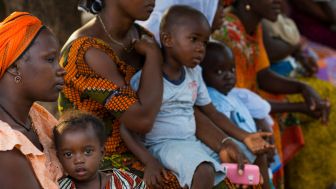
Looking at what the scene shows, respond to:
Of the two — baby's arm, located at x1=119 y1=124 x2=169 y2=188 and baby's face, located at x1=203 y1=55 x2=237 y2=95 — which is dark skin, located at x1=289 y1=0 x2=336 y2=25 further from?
baby's arm, located at x1=119 y1=124 x2=169 y2=188

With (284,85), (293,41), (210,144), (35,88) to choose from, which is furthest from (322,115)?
(35,88)

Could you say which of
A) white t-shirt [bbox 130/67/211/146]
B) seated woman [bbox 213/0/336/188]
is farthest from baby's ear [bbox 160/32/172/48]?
seated woman [bbox 213/0/336/188]

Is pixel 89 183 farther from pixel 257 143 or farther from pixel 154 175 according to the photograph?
pixel 257 143

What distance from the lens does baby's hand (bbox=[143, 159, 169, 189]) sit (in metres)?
1.81

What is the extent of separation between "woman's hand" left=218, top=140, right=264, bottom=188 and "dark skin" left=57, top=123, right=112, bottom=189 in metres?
0.91

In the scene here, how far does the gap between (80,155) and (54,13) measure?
96.7 inches

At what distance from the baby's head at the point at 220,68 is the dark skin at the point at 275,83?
86cm

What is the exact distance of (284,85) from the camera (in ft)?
11.6

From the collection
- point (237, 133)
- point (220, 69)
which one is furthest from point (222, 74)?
point (237, 133)

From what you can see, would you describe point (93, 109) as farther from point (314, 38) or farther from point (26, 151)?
point (314, 38)

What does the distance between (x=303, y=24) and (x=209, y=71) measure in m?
2.86

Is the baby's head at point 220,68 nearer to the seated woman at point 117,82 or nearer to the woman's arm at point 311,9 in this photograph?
the seated woman at point 117,82

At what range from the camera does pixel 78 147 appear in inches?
63.0

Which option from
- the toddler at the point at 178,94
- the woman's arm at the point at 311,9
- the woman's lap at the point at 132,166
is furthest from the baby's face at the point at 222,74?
the woman's arm at the point at 311,9
